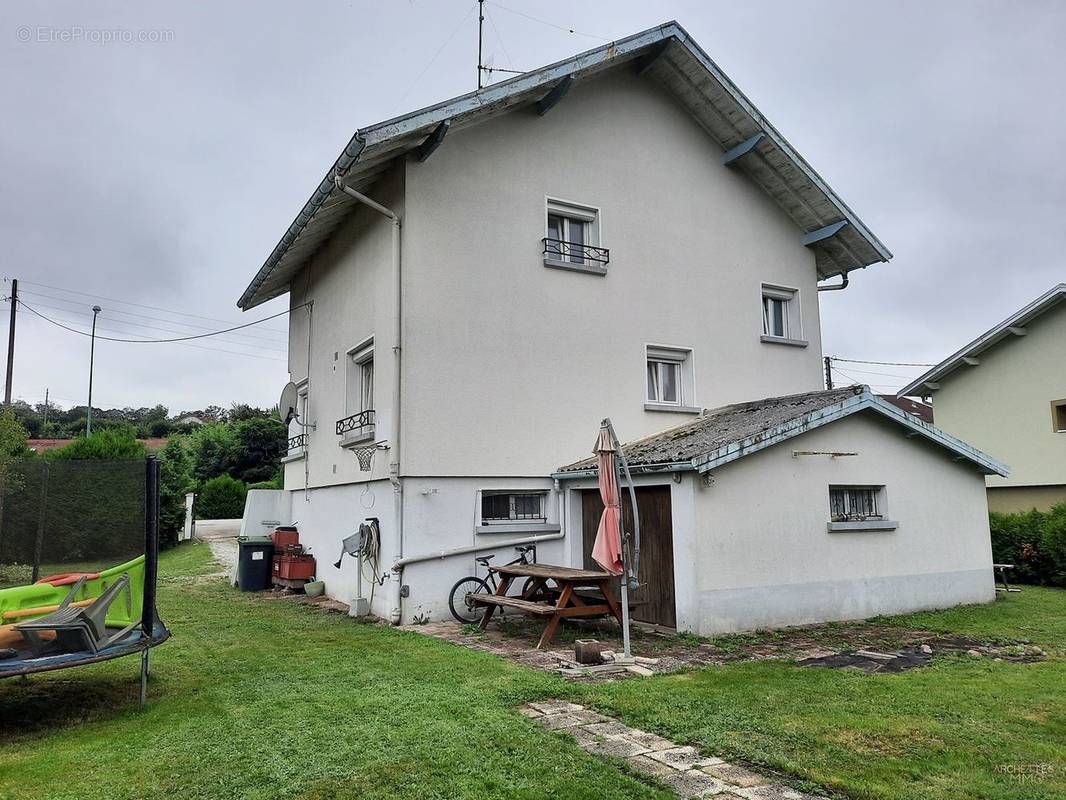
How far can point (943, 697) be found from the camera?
6.05 metres

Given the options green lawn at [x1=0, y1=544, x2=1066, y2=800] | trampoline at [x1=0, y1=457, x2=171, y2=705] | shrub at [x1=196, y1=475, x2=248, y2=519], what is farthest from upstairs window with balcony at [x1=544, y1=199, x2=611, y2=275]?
shrub at [x1=196, y1=475, x2=248, y2=519]

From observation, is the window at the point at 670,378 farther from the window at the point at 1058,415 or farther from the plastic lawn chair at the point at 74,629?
the window at the point at 1058,415

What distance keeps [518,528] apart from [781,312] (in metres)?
7.71

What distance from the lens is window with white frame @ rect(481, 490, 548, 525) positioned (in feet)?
37.1

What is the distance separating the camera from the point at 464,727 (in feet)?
17.5

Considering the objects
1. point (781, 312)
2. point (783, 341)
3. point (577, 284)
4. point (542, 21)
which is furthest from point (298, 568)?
point (542, 21)

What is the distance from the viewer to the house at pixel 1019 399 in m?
17.8

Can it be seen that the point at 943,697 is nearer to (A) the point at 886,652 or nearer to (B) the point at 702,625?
(A) the point at 886,652

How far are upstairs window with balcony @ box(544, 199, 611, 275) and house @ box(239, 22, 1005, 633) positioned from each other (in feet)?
0.15

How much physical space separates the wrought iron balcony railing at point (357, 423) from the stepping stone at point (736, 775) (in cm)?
815

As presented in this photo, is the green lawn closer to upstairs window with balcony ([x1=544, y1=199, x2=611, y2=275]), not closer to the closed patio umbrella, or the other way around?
the closed patio umbrella

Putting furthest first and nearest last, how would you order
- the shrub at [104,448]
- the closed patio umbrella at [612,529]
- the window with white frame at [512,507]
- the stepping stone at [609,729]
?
the shrub at [104,448] < the window with white frame at [512,507] < the closed patio umbrella at [612,529] < the stepping stone at [609,729]

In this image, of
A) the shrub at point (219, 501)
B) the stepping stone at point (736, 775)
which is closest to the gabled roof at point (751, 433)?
the stepping stone at point (736, 775)

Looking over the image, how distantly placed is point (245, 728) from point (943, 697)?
5635 mm
